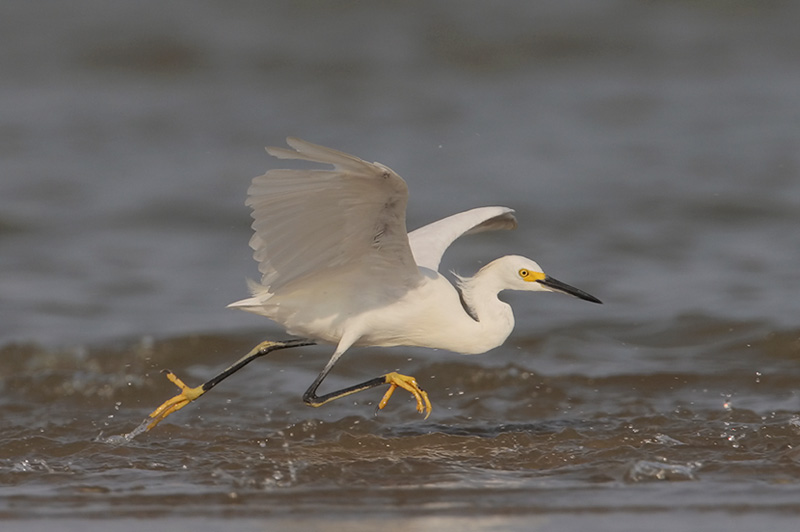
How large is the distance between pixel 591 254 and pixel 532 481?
20.1ft

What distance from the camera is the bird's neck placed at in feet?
23.3

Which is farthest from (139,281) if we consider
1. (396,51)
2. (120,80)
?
(396,51)

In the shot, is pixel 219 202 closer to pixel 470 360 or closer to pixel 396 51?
pixel 470 360

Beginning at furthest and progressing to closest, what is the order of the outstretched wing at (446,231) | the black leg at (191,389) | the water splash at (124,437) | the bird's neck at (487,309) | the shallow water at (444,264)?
1. the outstretched wing at (446,231)
2. the black leg at (191,389)
3. the water splash at (124,437)
4. the bird's neck at (487,309)
5. the shallow water at (444,264)

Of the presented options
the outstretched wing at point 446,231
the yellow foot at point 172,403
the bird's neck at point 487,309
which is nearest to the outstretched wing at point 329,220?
the bird's neck at point 487,309

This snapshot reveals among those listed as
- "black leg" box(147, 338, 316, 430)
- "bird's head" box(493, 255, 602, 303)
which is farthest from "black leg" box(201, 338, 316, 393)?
"bird's head" box(493, 255, 602, 303)

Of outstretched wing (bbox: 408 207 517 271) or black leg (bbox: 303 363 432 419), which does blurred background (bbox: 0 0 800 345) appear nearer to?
outstretched wing (bbox: 408 207 517 271)

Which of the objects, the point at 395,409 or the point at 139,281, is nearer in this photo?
the point at 395,409

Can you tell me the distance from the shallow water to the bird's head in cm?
95

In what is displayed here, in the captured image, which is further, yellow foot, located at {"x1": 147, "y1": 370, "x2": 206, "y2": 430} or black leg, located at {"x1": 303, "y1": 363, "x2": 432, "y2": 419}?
yellow foot, located at {"x1": 147, "y1": 370, "x2": 206, "y2": 430}

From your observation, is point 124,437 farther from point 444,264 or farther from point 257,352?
point 444,264

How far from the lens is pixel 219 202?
14.0 meters

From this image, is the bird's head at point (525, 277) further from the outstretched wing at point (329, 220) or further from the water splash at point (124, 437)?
the water splash at point (124, 437)

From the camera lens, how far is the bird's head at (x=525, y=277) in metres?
7.17
